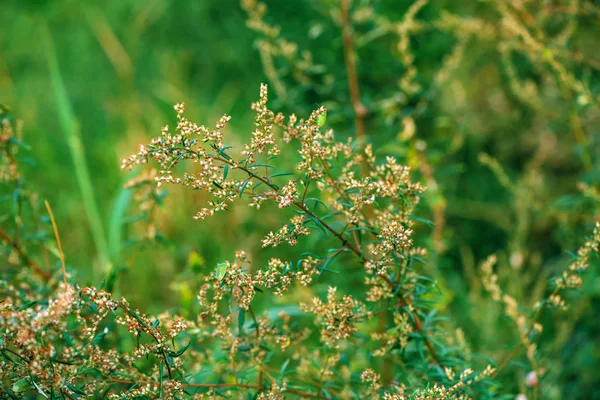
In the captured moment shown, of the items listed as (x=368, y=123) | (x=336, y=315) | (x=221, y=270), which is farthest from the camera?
(x=368, y=123)

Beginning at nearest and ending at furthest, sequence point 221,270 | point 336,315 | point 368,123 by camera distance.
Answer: point 221,270
point 336,315
point 368,123

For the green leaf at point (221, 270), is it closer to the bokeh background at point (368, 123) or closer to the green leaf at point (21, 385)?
the green leaf at point (21, 385)

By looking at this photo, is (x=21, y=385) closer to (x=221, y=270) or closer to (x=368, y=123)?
(x=221, y=270)

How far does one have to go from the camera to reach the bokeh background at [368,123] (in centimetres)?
239

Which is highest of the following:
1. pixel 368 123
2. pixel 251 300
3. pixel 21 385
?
pixel 368 123

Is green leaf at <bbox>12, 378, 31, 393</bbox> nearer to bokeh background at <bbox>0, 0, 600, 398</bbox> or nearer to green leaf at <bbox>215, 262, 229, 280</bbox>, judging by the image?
green leaf at <bbox>215, 262, 229, 280</bbox>

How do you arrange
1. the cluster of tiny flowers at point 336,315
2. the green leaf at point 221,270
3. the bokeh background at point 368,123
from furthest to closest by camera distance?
the bokeh background at point 368,123 < the cluster of tiny flowers at point 336,315 < the green leaf at point 221,270

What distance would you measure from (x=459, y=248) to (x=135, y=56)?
3.05 m

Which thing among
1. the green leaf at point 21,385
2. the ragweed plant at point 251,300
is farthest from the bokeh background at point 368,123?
the green leaf at point 21,385

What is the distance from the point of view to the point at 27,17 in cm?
518

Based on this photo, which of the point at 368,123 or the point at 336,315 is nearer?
the point at 336,315

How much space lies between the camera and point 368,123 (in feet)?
10.8

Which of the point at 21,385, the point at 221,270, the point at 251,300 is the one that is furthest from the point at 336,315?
the point at 21,385

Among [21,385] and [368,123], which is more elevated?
[368,123]
